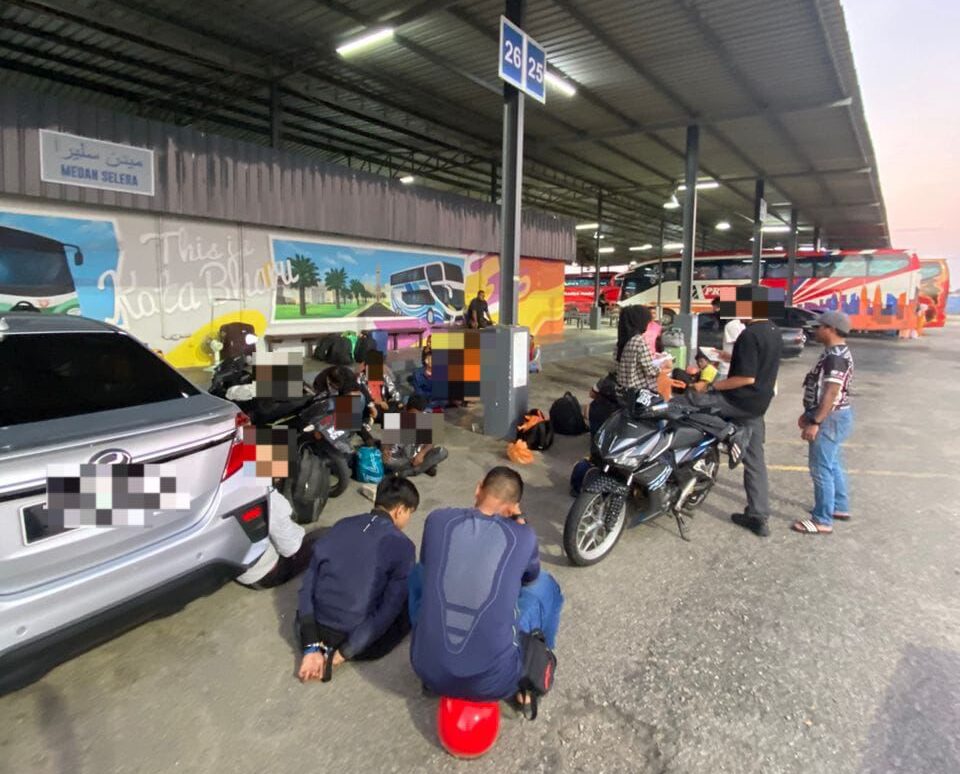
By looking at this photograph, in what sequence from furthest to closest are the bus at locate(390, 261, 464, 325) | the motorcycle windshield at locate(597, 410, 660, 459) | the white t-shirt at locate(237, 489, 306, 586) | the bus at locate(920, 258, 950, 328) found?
the bus at locate(920, 258, 950, 328) < the bus at locate(390, 261, 464, 325) < the motorcycle windshield at locate(597, 410, 660, 459) < the white t-shirt at locate(237, 489, 306, 586)

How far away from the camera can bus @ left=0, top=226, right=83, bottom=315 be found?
28.9ft

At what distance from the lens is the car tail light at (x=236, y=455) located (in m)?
2.74

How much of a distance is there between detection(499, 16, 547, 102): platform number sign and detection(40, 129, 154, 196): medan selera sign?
6548 mm

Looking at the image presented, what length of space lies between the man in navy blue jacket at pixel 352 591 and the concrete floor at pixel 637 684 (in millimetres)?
161

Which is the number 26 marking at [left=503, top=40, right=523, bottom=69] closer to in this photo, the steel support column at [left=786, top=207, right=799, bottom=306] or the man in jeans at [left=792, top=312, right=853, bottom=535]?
the man in jeans at [left=792, top=312, right=853, bottom=535]

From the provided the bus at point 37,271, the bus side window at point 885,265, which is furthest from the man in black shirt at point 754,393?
the bus side window at point 885,265

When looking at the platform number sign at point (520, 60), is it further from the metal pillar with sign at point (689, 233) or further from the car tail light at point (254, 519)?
the metal pillar with sign at point (689, 233)

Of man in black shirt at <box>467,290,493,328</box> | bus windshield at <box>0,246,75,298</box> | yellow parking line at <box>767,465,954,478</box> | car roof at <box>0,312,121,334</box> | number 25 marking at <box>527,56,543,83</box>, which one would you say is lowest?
yellow parking line at <box>767,465,954,478</box>

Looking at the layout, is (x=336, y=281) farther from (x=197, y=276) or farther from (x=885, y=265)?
(x=885, y=265)

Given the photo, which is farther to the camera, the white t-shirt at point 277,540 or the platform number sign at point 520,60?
the platform number sign at point 520,60

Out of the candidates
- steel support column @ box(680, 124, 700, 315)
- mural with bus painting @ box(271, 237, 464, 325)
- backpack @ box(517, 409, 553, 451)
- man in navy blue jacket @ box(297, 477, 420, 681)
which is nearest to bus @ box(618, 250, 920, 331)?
steel support column @ box(680, 124, 700, 315)

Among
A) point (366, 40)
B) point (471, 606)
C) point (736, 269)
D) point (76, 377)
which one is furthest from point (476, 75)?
point (736, 269)

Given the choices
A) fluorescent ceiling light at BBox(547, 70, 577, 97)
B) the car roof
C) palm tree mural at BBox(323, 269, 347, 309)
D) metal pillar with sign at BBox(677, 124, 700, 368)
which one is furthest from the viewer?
palm tree mural at BBox(323, 269, 347, 309)

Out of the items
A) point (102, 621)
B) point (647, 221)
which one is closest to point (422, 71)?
point (102, 621)
